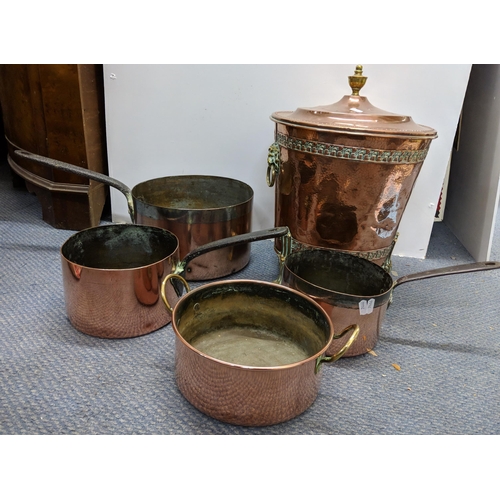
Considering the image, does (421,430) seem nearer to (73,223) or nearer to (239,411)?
(239,411)

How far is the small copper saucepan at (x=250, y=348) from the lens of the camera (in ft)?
2.20

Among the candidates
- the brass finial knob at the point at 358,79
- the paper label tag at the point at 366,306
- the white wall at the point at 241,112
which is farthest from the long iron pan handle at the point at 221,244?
the white wall at the point at 241,112

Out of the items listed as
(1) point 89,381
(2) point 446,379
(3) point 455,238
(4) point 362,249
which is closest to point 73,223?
(1) point 89,381

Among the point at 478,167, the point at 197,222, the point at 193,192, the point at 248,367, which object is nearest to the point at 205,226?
the point at 197,222

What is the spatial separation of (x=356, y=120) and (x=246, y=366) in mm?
586

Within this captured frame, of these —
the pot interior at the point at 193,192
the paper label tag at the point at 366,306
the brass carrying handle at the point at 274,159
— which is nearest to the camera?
the paper label tag at the point at 366,306

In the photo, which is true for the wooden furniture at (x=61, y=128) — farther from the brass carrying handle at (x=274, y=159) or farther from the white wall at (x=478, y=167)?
the white wall at (x=478, y=167)

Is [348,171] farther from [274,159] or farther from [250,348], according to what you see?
[250,348]

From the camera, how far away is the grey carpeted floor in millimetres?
737

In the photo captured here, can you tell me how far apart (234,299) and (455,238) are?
39.3 inches

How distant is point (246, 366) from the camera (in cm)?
64

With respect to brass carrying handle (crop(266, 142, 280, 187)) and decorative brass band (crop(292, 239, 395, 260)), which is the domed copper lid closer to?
brass carrying handle (crop(266, 142, 280, 187))

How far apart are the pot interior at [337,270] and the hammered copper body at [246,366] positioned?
0.13m

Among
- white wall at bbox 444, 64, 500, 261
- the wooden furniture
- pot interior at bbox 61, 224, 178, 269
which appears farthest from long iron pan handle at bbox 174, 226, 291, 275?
white wall at bbox 444, 64, 500, 261
